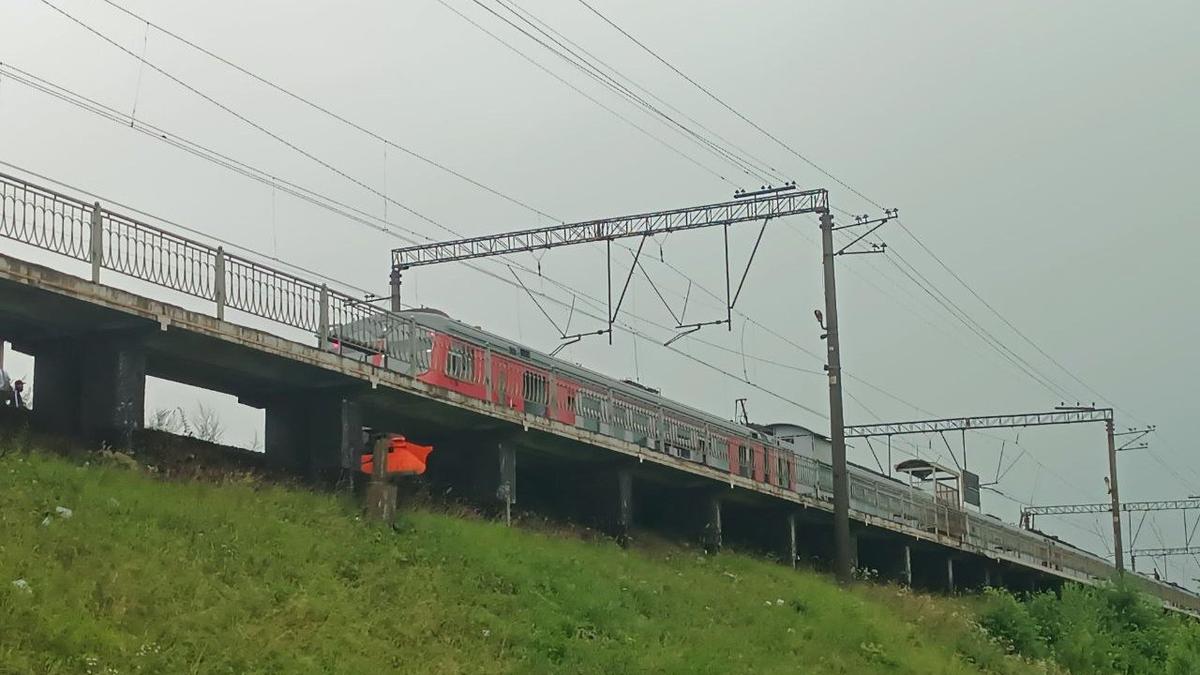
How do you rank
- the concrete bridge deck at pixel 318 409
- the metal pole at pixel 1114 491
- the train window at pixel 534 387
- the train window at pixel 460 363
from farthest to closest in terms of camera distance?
the metal pole at pixel 1114 491, the train window at pixel 534 387, the train window at pixel 460 363, the concrete bridge deck at pixel 318 409

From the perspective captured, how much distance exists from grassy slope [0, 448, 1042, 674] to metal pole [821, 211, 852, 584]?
20.4 feet

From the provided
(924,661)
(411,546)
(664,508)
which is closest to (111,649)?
(411,546)

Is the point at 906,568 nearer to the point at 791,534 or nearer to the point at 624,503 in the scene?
the point at 791,534

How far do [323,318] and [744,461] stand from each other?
14674 mm

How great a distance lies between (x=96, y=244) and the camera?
59.1ft

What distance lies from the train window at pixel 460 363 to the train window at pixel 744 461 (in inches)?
404

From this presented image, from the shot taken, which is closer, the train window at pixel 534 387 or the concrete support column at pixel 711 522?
the train window at pixel 534 387

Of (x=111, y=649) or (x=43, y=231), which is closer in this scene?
(x=111, y=649)

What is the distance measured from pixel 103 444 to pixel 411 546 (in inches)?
171

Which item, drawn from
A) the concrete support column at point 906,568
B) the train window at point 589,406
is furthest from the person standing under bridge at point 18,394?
the concrete support column at point 906,568

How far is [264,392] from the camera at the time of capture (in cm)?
2311

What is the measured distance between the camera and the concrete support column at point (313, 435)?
22438 millimetres

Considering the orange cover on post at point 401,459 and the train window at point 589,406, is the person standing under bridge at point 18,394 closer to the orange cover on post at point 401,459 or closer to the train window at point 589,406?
the orange cover on post at point 401,459

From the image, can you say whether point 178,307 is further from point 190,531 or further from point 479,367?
point 479,367
